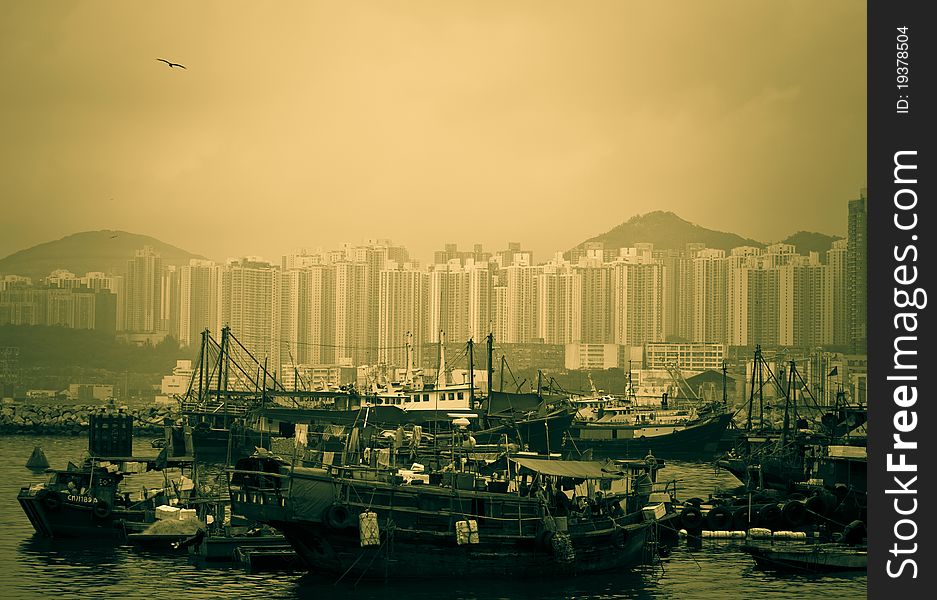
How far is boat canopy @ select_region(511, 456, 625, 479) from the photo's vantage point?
752 inches

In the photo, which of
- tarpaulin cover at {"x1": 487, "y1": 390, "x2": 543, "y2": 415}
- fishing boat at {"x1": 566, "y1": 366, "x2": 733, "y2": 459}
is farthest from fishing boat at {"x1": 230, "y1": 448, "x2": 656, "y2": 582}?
fishing boat at {"x1": 566, "y1": 366, "x2": 733, "y2": 459}

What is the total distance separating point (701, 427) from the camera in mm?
47281

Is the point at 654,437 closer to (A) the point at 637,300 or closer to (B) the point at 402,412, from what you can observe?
(B) the point at 402,412

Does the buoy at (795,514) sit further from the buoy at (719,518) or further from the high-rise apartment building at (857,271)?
the high-rise apartment building at (857,271)

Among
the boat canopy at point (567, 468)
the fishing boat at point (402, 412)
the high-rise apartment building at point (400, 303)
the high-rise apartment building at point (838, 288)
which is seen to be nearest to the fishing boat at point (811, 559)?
the boat canopy at point (567, 468)

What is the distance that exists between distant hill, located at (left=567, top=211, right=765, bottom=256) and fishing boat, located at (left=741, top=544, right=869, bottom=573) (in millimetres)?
87139

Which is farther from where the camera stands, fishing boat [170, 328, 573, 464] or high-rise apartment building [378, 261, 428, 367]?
high-rise apartment building [378, 261, 428, 367]

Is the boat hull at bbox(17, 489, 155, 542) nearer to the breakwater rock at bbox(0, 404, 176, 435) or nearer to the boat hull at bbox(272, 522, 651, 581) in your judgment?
the boat hull at bbox(272, 522, 651, 581)

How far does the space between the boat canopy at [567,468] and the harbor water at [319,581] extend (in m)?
1.52

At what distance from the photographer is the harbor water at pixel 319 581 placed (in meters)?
17.3

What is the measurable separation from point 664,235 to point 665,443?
277 feet
